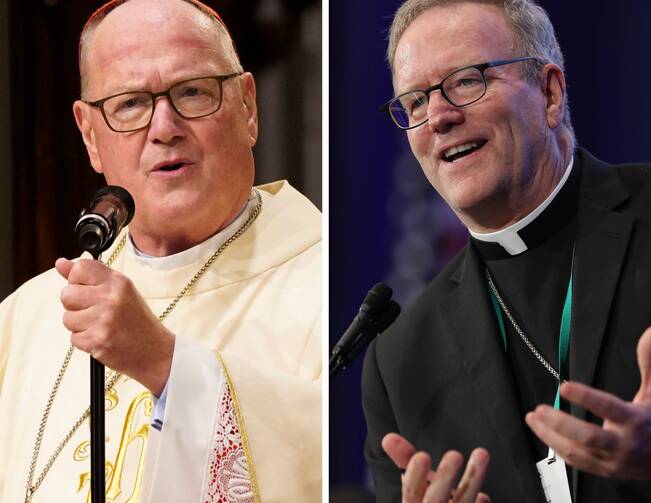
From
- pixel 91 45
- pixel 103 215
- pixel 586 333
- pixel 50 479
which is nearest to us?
pixel 103 215

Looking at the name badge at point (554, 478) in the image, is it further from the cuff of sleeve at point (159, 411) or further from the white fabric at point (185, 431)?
the cuff of sleeve at point (159, 411)

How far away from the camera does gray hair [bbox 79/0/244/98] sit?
3398 mm

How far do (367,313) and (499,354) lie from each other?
0.47 meters

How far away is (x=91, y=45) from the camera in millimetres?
3473

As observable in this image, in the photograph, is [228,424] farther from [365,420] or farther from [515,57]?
[515,57]

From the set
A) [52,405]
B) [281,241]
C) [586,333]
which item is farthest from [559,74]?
[52,405]

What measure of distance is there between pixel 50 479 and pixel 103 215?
1.06 meters

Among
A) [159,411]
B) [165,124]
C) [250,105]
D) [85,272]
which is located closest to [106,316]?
[85,272]

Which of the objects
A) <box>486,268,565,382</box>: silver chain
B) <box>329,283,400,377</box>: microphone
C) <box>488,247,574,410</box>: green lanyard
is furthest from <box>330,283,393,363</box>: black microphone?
<box>488,247,574,410</box>: green lanyard

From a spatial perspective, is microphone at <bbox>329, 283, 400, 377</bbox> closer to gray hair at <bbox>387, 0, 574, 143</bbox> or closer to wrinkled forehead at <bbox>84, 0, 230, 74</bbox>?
gray hair at <bbox>387, 0, 574, 143</bbox>

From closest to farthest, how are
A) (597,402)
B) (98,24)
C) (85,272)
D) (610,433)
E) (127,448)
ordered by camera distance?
(597,402) → (610,433) → (85,272) → (127,448) → (98,24)

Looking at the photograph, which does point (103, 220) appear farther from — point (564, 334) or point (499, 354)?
point (564, 334)

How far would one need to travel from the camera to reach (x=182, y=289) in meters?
3.32

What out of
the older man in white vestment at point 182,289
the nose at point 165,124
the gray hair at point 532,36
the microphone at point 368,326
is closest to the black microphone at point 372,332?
the microphone at point 368,326
